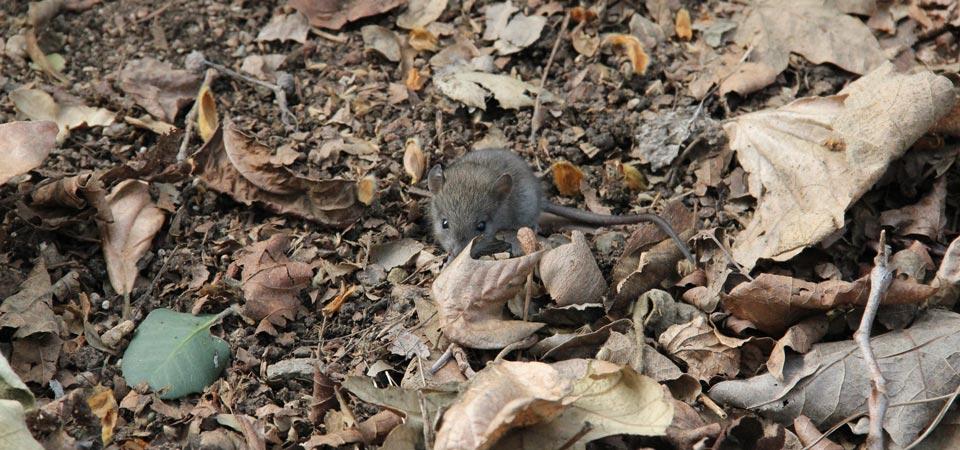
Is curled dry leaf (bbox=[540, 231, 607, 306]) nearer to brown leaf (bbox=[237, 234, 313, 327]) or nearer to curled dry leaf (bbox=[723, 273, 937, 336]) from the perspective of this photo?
curled dry leaf (bbox=[723, 273, 937, 336])

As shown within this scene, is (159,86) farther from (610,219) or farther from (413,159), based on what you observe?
(610,219)

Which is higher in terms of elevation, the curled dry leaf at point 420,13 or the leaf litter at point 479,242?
the curled dry leaf at point 420,13

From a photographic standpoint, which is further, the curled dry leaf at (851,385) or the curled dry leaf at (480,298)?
the curled dry leaf at (480,298)

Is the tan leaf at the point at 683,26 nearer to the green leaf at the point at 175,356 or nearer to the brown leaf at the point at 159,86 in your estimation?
the brown leaf at the point at 159,86

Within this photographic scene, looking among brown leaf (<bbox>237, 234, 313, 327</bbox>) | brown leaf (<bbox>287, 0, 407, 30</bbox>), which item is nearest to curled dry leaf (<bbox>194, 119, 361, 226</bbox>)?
brown leaf (<bbox>237, 234, 313, 327</bbox>)

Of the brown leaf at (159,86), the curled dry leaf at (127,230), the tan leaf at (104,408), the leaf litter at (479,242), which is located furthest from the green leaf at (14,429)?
the brown leaf at (159,86)

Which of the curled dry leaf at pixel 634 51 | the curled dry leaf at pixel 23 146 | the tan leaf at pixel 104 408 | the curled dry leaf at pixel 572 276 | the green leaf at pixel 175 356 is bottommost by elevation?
the tan leaf at pixel 104 408
